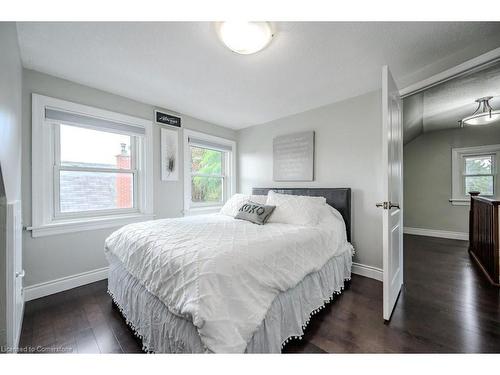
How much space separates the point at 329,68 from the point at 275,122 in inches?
59.4

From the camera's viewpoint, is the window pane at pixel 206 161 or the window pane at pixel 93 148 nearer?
the window pane at pixel 93 148

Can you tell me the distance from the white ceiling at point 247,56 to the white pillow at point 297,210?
1.30 metres

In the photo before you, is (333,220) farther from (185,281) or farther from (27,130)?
(27,130)

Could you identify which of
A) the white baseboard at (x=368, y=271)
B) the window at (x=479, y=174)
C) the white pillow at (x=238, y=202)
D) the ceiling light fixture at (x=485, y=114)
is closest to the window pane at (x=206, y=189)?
the white pillow at (x=238, y=202)

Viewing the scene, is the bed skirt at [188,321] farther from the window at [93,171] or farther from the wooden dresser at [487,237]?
the wooden dresser at [487,237]

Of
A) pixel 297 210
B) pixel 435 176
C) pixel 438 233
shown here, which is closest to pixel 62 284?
pixel 297 210

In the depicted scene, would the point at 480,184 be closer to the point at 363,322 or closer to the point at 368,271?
the point at 368,271

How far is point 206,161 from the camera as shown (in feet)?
11.8

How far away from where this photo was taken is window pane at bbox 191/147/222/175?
3.43 meters

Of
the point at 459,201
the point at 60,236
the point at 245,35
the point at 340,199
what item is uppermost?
the point at 245,35

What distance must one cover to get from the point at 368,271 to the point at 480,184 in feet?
12.3

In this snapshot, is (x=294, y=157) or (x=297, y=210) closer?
(x=297, y=210)

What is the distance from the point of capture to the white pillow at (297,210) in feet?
7.09
